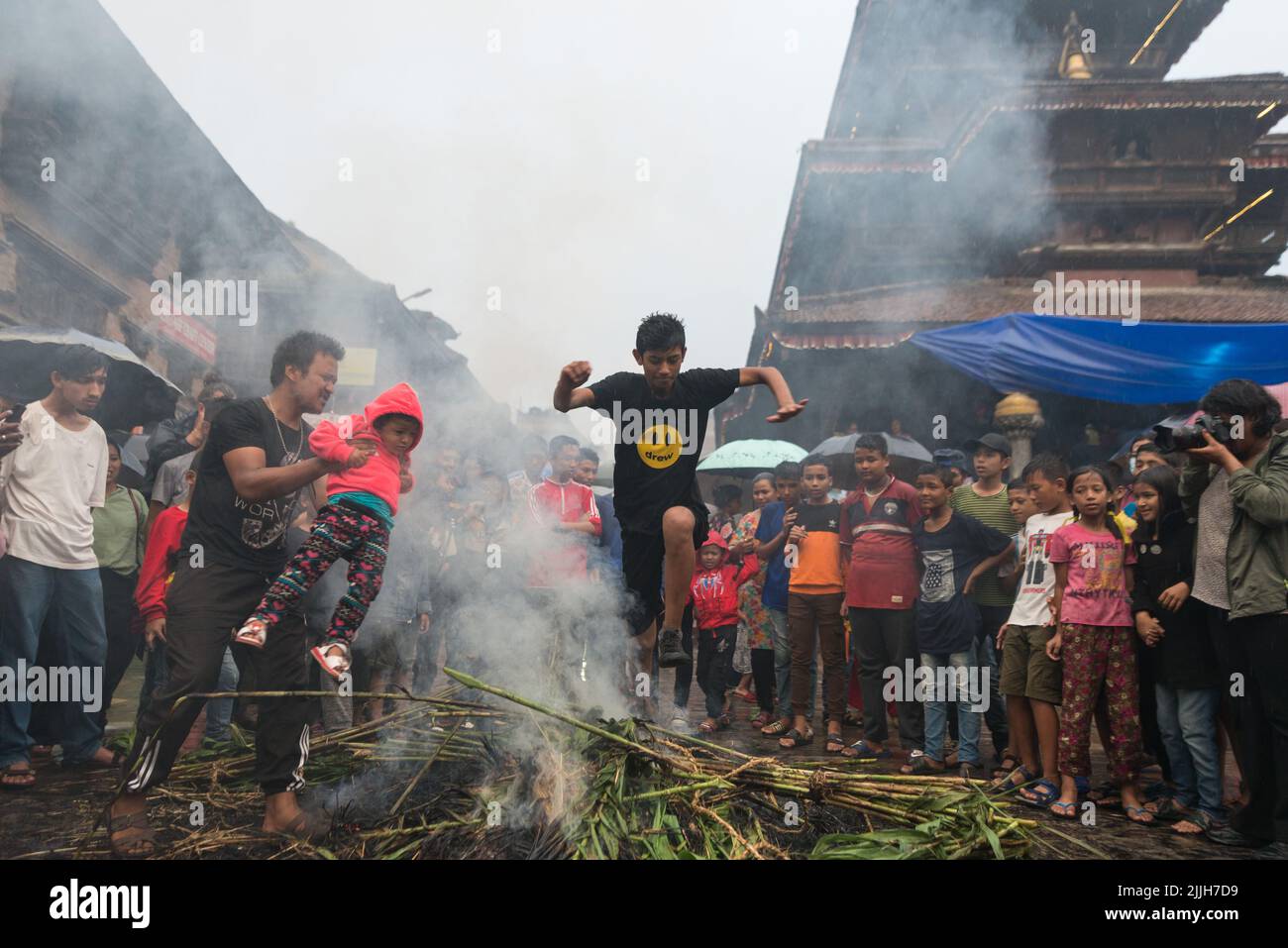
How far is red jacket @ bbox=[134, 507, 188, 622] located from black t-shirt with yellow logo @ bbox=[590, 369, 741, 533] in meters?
2.68

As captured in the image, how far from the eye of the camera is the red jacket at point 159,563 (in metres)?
4.81

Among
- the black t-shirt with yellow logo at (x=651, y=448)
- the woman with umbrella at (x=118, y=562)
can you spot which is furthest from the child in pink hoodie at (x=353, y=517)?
the woman with umbrella at (x=118, y=562)

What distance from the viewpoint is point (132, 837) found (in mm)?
2998

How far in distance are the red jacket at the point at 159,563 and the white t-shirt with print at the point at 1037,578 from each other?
4911mm

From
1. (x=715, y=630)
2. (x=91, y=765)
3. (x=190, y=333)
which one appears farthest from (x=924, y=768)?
(x=190, y=333)

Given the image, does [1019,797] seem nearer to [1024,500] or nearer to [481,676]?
[1024,500]

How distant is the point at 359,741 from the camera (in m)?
3.90

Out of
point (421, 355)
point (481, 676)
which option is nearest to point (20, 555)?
point (481, 676)

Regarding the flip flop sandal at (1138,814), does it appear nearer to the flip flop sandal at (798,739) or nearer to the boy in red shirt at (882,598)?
the boy in red shirt at (882,598)

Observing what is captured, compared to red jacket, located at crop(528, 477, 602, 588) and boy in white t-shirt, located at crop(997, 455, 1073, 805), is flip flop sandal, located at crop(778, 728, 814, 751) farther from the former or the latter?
red jacket, located at crop(528, 477, 602, 588)
